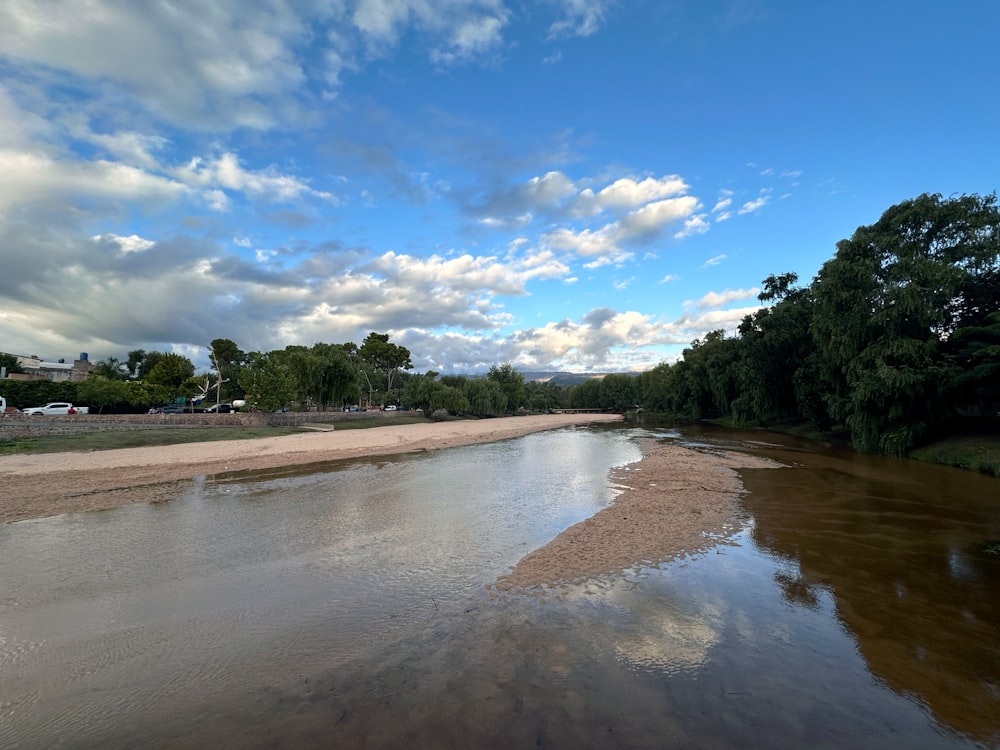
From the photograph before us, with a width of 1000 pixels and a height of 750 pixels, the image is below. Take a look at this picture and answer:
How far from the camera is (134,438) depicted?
32.7 m

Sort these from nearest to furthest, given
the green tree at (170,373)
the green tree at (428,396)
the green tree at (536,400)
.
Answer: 1. the green tree at (170,373)
2. the green tree at (428,396)
3. the green tree at (536,400)

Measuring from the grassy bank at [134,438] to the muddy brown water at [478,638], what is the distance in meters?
19.5

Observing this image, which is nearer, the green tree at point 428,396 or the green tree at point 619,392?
the green tree at point 428,396

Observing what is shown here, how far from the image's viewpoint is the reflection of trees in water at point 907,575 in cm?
548

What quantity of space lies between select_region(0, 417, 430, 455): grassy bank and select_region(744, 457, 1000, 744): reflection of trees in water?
36.7 meters

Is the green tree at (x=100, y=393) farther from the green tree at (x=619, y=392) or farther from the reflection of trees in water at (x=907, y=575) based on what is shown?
the green tree at (x=619, y=392)

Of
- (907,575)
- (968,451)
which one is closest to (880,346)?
(968,451)

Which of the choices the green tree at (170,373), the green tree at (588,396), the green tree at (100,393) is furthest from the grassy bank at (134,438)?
the green tree at (588,396)

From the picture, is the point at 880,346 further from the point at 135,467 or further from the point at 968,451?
the point at 135,467

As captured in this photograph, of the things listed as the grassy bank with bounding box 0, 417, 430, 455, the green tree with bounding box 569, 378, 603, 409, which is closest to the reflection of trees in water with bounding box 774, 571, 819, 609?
the grassy bank with bounding box 0, 417, 430, 455

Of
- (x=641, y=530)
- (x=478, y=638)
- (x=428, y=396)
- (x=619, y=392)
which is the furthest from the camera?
(x=619, y=392)

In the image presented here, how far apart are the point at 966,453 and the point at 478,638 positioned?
97.0 ft

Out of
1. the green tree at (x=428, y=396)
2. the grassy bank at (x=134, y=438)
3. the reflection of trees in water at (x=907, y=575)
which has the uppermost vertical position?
the green tree at (x=428, y=396)

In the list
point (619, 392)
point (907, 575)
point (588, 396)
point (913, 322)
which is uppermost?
point (913, 322)
